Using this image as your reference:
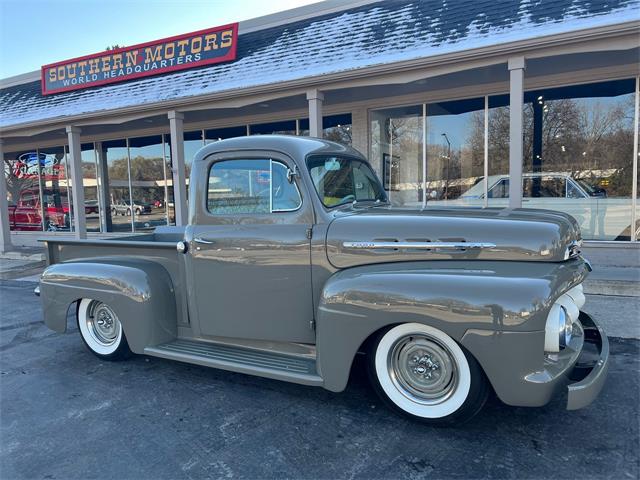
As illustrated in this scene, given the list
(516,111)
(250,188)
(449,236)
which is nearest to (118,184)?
(516,111)

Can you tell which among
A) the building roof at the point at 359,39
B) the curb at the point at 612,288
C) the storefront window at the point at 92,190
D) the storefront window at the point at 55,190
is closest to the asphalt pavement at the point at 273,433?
the curb at the point at 612,288

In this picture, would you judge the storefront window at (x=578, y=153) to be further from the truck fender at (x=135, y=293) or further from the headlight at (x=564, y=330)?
the truck fender at (x=135, y=293)

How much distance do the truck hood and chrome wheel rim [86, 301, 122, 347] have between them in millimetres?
2448

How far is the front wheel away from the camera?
Result: 2.73m

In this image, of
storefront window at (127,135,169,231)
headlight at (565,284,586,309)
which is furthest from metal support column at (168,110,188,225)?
headlight at (565,284,586,309)

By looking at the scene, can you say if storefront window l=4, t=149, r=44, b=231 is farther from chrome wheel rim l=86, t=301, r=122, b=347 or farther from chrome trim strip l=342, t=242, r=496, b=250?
chrome trim strip l=342, t=242, r=496, b=250

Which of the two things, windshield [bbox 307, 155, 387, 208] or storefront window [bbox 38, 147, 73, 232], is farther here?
storefront window [bbox 38, 147, 73, 232]

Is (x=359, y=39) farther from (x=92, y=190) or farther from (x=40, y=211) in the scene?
(x=40, y=211)

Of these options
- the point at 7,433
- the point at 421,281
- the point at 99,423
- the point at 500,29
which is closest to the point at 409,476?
the point at 421,281

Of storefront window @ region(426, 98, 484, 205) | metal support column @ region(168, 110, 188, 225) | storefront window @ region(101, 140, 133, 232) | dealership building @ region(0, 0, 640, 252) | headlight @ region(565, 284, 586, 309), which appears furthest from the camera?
storefront window @ region(101, 140, 133, 232)

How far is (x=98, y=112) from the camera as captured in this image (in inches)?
403

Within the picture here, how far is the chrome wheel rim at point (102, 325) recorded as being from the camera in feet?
14.1

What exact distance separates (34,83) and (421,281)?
1539 centimetres

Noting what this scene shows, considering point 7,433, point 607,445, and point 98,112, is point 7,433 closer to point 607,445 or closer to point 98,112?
point 607,445
